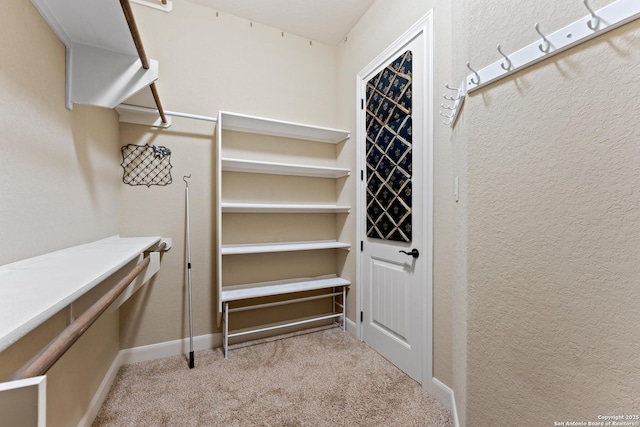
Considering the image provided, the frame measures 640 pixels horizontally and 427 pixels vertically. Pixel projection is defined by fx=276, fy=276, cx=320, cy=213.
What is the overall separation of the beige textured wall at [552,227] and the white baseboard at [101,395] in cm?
190

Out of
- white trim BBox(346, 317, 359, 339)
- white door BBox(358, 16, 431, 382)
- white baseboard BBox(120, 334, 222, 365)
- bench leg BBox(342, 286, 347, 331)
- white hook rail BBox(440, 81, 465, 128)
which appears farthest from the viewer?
bench leg BBox(342, 286, 347, 331)

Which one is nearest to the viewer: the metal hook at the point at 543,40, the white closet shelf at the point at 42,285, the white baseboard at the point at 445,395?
the white closet shelf at the point at 42,285

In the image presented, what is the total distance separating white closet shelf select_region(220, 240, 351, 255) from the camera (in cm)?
226

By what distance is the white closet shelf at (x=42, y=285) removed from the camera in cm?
44

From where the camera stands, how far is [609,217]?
2.69ft

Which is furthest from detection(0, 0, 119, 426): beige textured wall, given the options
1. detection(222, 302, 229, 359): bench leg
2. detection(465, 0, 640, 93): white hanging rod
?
detection(465, 0, 640, 93): white hanging rod

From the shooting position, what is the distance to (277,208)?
2.47m

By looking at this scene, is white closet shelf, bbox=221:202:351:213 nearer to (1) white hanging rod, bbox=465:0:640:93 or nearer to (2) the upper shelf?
(2) the upper shelf

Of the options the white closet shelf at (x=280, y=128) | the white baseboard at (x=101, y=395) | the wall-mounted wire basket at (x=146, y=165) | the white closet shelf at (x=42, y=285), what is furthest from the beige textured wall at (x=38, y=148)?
the white closet shelf at (x=280, y=128)

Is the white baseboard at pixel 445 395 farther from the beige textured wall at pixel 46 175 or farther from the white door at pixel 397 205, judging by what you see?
the beige textured wall at pixel 46 175

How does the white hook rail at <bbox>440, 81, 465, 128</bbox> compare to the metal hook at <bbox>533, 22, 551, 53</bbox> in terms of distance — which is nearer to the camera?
the metal hook at <bbox>533, 22, 551, 53</bbox>

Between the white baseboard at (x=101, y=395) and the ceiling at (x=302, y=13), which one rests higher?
the ceiling at (x=302, y=13)

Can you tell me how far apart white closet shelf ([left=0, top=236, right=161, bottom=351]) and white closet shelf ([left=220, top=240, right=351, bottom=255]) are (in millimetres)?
1223

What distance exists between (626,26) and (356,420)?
6.50ft
